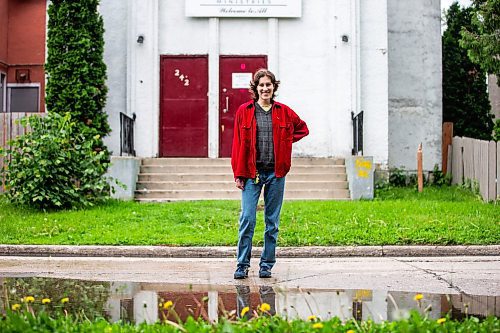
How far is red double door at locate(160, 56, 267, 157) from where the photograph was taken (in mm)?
18266

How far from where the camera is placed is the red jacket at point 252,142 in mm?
7770

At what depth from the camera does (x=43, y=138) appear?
13.9 m

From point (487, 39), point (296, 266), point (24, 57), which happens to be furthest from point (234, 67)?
point (296, 266)

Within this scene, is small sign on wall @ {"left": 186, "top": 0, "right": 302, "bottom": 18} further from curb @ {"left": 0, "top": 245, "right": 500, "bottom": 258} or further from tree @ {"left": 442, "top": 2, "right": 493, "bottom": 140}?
curb @ {"left": 0, "top": 245, "right": 500, "bottom": 258}

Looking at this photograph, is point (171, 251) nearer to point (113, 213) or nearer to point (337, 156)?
point (113, 213)

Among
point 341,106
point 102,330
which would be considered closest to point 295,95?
point 341,106

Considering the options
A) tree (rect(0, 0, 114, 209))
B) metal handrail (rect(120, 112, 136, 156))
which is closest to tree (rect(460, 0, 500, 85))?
tree (rect(0, 0, 114, 209))

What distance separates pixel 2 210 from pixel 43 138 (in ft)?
4.85

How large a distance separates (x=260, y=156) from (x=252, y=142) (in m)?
0.18

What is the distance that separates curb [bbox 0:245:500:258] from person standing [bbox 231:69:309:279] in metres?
2.38

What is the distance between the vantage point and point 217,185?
1642 centimetres

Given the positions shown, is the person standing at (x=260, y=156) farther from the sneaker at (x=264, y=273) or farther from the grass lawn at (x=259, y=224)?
the grass lawn at (x=259, y=224)

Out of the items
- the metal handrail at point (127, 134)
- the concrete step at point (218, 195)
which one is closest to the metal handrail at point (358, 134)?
the concrete step at point (218, 195)

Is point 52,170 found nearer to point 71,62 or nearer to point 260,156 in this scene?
point 71,62
